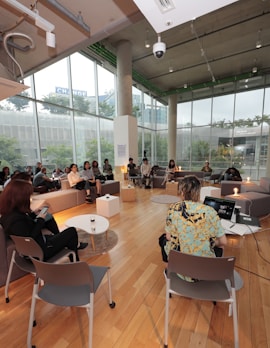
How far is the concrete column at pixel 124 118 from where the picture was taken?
7.20 m

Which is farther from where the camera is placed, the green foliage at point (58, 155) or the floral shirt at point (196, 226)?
the green foliage at point (58, 155)

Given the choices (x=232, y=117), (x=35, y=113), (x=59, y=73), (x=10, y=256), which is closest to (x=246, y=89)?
(x=232, y=117)

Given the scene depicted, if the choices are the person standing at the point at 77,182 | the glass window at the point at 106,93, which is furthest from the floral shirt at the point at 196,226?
the glass window at the point at 106,93

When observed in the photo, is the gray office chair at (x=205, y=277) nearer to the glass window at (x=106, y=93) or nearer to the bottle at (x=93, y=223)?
the bottle at (x=93, y=223)

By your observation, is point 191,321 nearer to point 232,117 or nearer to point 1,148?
point 1,148

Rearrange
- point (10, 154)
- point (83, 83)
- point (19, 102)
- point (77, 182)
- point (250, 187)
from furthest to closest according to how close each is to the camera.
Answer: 1. point (83, 83)
2. point (10, 154)
3. point (19, 102)
4. point (77, 182)
5. point (250, 187)

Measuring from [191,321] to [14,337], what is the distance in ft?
4.68

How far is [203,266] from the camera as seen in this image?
1102 mm

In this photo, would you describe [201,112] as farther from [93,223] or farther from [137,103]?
[93,223]

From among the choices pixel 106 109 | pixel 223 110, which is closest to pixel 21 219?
pixel 106 109

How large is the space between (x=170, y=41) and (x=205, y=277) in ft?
26.0

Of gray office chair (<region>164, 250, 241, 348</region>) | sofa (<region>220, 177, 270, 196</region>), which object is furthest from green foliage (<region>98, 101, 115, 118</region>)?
gray office chair (<region>164, 250, 241, 348</region>)

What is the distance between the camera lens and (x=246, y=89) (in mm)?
9406

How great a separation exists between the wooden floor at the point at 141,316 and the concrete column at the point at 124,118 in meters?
6.37
